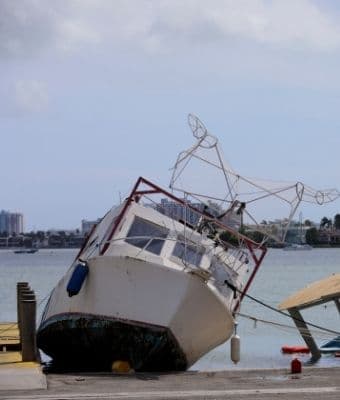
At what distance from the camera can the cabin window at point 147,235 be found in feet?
67.5

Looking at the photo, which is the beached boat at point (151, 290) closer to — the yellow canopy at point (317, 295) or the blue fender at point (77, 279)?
the blue fender at point (77, 279)

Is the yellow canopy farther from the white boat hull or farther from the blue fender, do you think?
the blue fender

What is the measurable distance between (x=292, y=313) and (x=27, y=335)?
10.3 m

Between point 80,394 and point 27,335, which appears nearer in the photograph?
point 80,394

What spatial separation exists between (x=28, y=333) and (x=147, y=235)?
3.57 metres

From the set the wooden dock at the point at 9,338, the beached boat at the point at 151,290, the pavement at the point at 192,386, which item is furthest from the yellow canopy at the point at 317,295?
the pavement at the point at 192,386

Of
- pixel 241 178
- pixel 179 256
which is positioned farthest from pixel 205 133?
pixel 179 256

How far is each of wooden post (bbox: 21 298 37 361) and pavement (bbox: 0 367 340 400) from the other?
72.1 inches

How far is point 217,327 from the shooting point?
20297 millimetres

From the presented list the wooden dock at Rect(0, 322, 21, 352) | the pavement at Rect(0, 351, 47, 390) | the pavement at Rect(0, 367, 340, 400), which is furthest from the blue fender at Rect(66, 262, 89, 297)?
the pavement at Rect(0, 367, 340, 400)

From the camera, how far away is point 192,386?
1522 cm

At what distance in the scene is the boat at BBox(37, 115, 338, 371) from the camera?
1941 cm

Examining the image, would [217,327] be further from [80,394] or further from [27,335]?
[80,394]

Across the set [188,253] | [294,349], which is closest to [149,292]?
[188,253]
